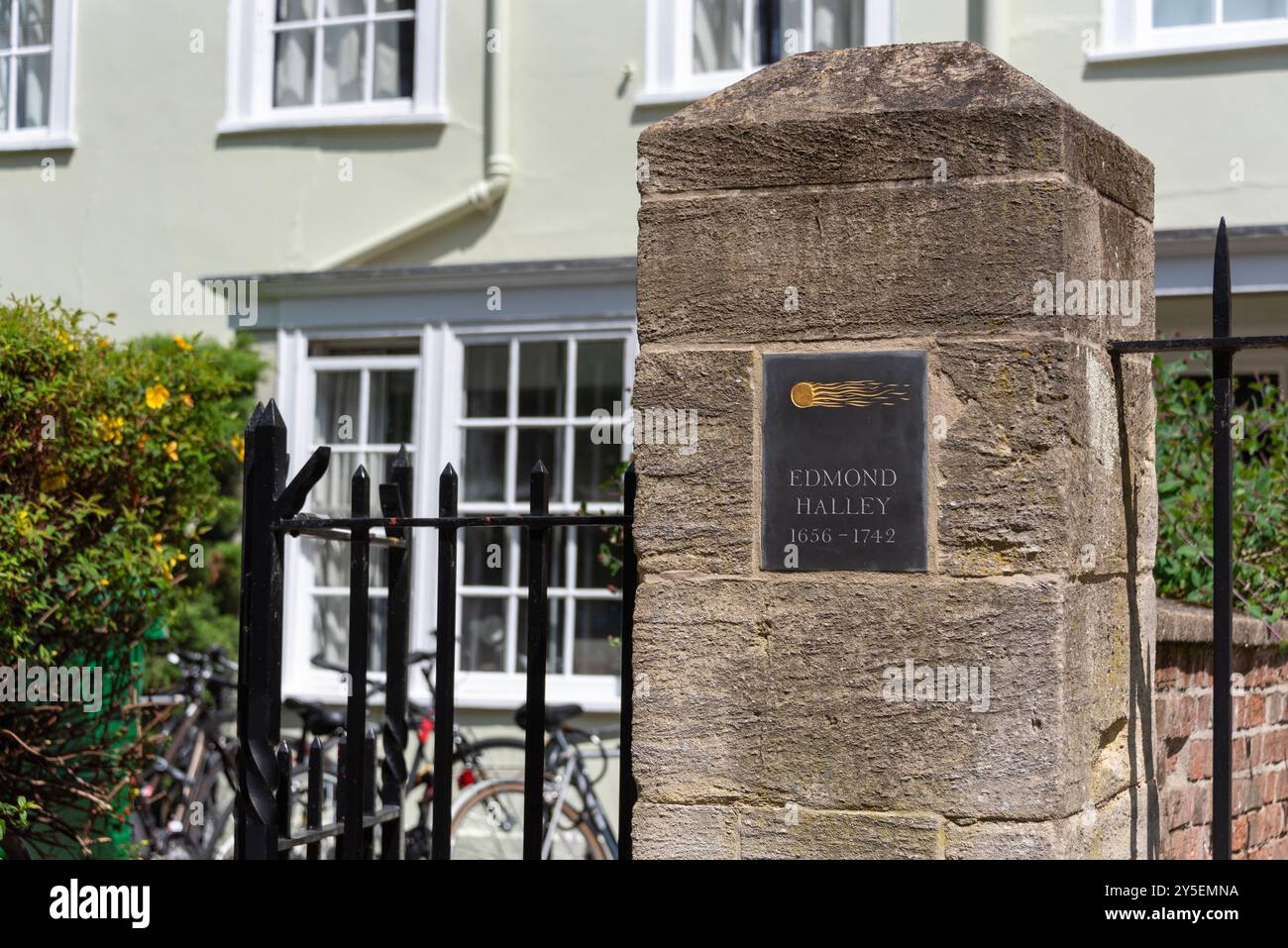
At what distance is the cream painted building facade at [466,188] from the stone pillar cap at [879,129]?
517 cm

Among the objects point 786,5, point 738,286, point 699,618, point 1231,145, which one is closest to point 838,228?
point 738,286

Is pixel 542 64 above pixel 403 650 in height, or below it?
above

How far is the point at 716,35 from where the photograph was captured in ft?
29.5

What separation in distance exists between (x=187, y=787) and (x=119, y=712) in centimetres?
176

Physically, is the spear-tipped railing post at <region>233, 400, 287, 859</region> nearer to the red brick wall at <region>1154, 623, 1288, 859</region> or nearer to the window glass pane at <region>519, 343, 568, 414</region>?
the red brick wall at <region>1154, 623, 1288, 859</region>

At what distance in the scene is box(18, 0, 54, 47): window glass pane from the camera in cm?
1013

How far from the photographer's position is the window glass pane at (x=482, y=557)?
8945 millimetres

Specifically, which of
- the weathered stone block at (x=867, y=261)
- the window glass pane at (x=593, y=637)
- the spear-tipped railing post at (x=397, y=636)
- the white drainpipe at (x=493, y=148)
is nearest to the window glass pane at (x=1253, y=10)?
the white drainpipe at (x=493, y=148)

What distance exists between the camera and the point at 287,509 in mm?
3199

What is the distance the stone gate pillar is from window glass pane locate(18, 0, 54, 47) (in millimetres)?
8203

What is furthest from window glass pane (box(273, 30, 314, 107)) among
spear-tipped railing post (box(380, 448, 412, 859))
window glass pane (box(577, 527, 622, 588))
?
spear-tipped railing post (box(380, 448, 412, 859))

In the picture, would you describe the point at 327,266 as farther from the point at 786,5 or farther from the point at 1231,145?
the point at 1231,145

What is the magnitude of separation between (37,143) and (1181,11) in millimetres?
6507

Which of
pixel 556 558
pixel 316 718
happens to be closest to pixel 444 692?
pixel 316 718
